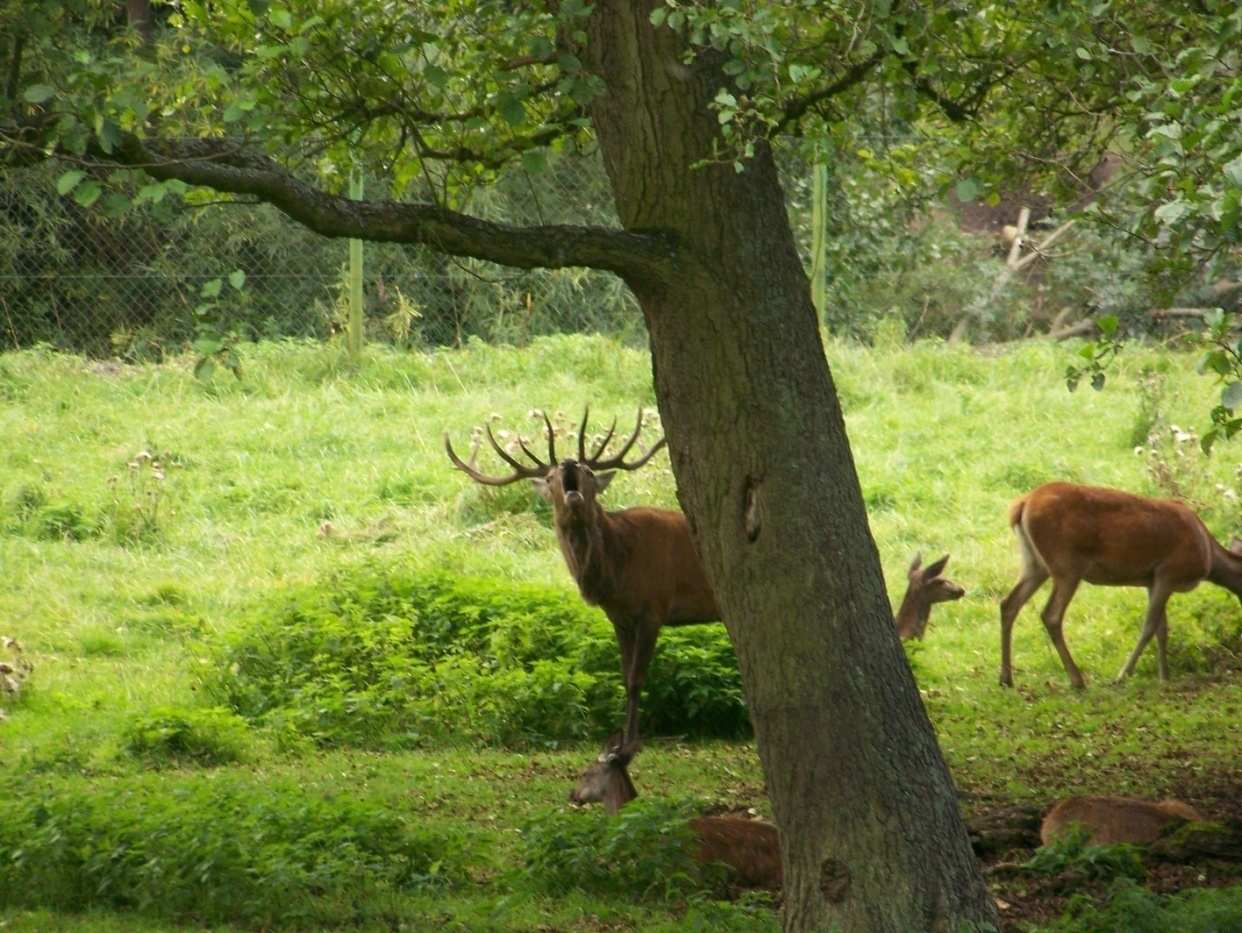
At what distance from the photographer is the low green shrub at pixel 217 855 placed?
6137 millimetres

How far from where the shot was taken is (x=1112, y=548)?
1065 cm

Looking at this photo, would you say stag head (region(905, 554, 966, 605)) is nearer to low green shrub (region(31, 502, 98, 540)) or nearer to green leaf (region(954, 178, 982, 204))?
low green shrub (region(31, 502, 98, 540))

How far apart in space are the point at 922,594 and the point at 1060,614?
3.45 ft

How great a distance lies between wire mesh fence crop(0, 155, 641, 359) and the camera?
55.7 ft

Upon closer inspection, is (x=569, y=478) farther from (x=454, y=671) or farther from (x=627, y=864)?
(x=627, y=864)

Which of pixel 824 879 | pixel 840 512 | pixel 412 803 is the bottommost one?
pixel 412 803

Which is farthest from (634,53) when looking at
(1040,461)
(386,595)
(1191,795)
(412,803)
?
(1040,461)

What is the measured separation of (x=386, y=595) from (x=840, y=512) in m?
5.10

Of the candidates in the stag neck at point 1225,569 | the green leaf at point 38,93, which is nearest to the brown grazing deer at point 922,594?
the stag neck at point 1225,569

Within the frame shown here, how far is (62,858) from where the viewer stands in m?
6.34

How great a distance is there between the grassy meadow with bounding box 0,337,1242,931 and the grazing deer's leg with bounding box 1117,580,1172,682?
0.16 m

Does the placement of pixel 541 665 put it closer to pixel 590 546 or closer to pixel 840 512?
pixel 590 546

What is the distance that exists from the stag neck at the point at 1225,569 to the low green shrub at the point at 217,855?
585cm

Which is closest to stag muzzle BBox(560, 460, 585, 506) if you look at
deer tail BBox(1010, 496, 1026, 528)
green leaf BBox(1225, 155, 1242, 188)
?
deer tail BBox(1010, 496, 1026, 528)
